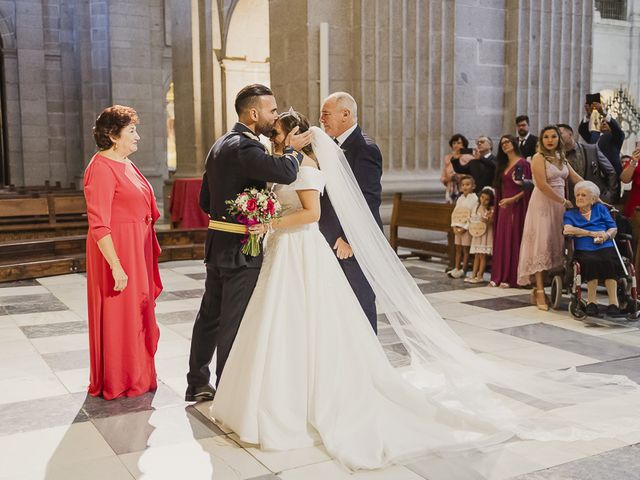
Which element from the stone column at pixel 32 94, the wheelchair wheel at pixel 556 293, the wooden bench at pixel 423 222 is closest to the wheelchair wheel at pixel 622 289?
the wheelchair wheel at pixel 556 293

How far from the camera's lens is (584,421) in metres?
3.95

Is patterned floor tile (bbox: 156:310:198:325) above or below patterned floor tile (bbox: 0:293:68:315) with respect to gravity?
above

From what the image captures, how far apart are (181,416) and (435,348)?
1483 mm

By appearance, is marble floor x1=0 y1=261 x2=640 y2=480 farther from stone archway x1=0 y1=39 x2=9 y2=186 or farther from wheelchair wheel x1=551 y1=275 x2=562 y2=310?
stone archway x1=0 y1=39 x2=9 y2=186

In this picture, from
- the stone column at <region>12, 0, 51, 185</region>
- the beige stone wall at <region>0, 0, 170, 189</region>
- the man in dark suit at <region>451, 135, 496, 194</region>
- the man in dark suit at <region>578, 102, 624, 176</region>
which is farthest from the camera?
the stone column at <region>12, 0, 51, 185</region>

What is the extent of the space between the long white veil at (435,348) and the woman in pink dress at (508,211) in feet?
11.7

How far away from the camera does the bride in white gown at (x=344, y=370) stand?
3.62 metres

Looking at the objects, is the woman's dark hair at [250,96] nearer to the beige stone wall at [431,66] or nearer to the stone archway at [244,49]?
the beige stone wall at [431,66]

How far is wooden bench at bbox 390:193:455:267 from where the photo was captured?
29.3 feet

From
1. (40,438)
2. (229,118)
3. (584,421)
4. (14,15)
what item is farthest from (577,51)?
(14,15)

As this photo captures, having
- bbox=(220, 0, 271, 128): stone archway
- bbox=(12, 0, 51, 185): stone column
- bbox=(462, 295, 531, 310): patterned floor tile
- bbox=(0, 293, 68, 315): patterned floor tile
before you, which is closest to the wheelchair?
bbox=(462, 295, 531, 310): patterned floor tile

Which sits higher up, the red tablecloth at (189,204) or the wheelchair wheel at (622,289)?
the red tablecloth at (189,204)

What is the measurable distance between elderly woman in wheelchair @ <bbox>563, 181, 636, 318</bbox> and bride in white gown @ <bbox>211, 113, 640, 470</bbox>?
221 cm

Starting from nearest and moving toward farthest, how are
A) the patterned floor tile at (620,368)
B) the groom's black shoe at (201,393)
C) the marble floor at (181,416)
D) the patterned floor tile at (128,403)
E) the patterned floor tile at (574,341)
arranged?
the marble floor at (181,416) < the patterned floor tile at (128,403) < the groom's black shoe at (201,393) < the patterned floor tile at (620,368) < the patterned floor tile at (574,341)
